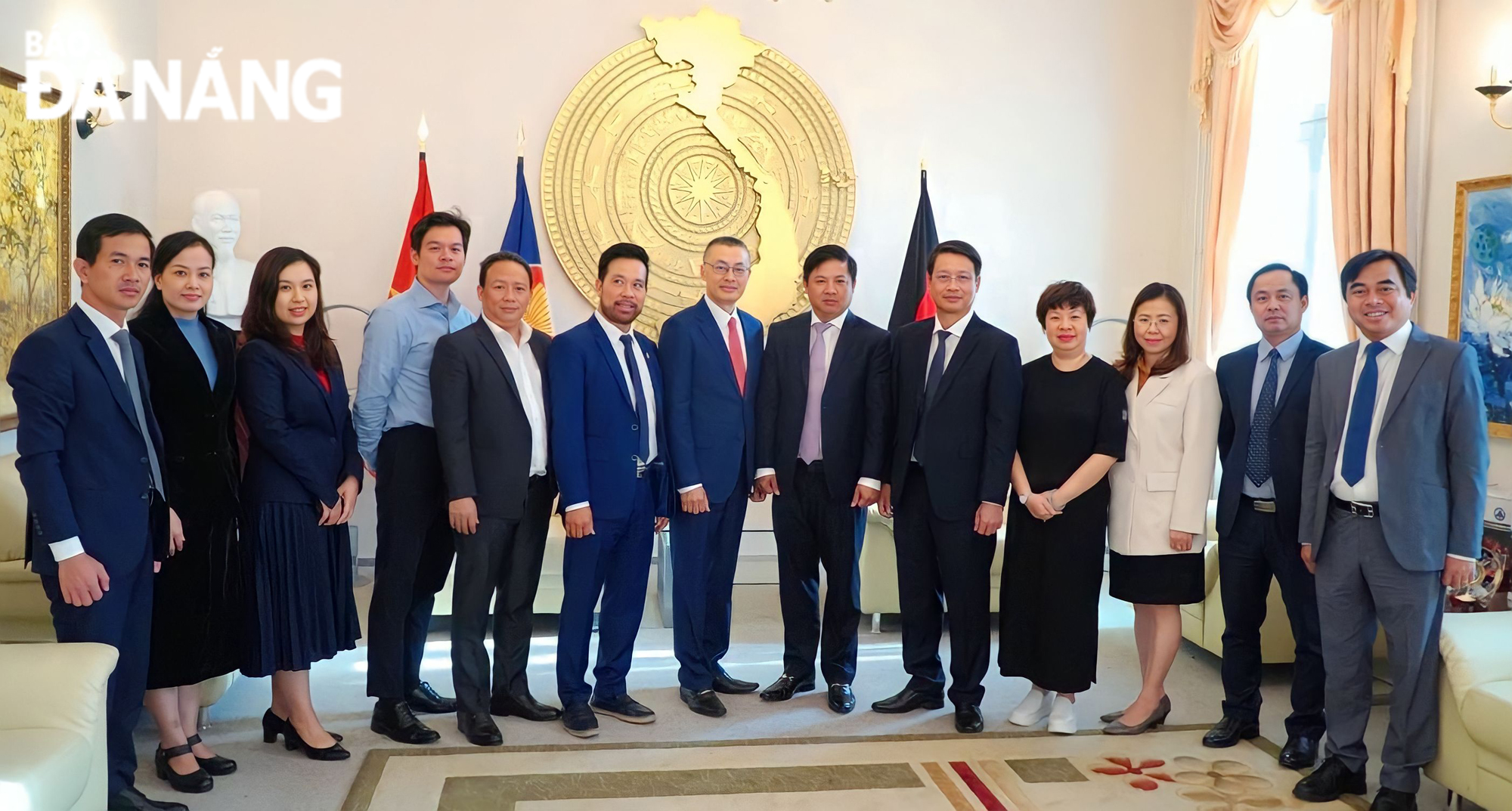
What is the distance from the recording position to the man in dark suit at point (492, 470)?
11.0ft

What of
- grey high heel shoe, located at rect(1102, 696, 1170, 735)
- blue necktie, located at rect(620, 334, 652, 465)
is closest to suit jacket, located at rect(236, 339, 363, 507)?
blue necktie, located at rect(620, 334, 652, 465)

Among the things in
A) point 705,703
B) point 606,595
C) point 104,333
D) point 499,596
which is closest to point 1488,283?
point 705,703

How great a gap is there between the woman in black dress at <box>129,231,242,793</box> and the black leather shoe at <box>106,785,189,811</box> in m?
0.21

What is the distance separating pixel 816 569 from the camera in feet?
12.8

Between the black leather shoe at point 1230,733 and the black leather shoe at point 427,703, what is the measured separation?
246 cm

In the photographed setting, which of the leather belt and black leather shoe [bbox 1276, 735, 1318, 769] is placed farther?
black leather shoe [bbox 1276, 735, 1318, 769]

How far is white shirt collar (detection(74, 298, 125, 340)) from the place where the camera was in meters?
2.69

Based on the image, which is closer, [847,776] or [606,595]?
[847,776]

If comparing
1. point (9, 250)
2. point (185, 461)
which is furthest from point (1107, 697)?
point (9, 250)

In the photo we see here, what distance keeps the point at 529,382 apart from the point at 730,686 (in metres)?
1.33

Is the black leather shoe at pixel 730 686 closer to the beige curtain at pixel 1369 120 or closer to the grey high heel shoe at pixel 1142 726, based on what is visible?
the grey high heel shoe at pixel 1142 726

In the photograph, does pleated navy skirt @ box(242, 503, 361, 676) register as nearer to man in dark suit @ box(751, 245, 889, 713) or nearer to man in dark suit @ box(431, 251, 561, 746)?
man in dark suit @ box(431, 251, 561, 746)

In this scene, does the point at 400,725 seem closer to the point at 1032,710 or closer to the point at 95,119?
the point at 1032,710

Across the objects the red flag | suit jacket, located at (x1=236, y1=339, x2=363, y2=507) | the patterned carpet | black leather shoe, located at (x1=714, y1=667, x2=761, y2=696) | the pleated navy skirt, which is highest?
the red flag
